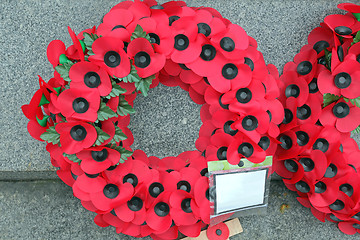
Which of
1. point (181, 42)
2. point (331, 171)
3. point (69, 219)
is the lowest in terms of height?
point (69, 219)

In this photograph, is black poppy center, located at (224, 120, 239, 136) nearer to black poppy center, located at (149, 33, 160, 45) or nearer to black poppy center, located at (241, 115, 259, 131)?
black poppy center, located at (241, 115, 259, 131)

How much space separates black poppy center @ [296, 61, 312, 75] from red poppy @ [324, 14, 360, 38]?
0.40 feet


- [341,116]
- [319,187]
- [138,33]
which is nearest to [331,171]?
[319,187]

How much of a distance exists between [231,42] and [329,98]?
1.14ft

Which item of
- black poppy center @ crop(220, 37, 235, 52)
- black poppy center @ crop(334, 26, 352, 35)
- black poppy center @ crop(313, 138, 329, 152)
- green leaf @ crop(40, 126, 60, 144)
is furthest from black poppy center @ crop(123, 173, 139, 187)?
black poppy center @ crop(334, 26, 352, 35)

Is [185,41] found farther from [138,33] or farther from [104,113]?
[104,113]

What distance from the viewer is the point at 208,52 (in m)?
0.94

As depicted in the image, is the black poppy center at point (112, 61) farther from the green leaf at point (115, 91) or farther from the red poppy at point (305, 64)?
the red poppy at point (305, 64)

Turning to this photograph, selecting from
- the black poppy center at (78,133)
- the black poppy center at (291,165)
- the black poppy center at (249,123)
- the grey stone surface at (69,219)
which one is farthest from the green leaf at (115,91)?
the black poppy center at (291,165)

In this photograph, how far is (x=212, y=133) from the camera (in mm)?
1034

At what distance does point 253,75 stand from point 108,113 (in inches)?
17.1

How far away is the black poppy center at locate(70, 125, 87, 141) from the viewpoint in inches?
34.3

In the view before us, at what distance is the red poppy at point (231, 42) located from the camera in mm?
920

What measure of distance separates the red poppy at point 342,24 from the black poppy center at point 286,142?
0.36 metres
